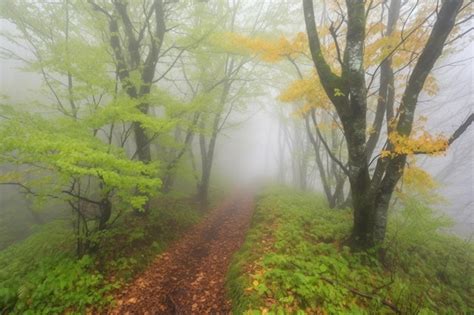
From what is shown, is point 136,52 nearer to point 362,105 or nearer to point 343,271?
point 362,105

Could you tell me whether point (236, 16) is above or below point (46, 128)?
above

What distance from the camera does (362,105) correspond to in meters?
5.93

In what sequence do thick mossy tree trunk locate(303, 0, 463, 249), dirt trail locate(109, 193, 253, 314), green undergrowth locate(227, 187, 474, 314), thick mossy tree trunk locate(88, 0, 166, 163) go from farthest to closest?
thick mossy tree trunk locate(88, 0, 166, 163), thick mossy tree trunk locate(303, 0, 463, 249), dirt trail locate(109, 193, 253, 314), green undergrowth locate(227, 187, 474, 314)

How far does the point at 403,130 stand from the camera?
5.79m

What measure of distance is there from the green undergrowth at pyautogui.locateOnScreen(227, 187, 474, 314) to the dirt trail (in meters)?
0.49

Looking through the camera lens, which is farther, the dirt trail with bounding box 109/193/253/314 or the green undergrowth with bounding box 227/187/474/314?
the dirt trail with bounding box 109/193/253/314

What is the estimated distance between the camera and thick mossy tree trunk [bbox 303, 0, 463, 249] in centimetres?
547

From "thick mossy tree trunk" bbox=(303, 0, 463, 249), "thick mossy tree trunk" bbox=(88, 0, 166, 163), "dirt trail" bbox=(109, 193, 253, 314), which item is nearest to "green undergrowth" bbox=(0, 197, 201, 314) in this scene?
"dirt trail" bbox=(109, 193, 253, 314)

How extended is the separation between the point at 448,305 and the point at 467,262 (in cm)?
286

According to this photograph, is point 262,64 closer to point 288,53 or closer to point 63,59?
point 288,53

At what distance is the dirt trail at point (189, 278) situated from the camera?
5.28 meters

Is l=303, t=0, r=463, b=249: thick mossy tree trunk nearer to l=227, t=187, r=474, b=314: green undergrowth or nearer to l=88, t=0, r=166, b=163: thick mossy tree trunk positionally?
l=227, t=187, r=474, b=314: green undergrowth

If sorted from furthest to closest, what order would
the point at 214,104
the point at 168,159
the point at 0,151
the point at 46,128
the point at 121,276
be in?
the point at 168,159 < the point at 214,104 < the point at 46,128 < the point at 121,276 < the point at 0,151

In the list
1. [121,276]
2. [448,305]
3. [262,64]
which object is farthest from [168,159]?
[448,305]
